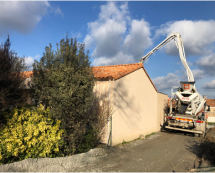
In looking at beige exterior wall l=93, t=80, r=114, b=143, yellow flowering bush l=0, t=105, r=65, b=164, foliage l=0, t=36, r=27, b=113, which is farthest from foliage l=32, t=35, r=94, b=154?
beige exterior wall l=93, t=80, r=114, b=143

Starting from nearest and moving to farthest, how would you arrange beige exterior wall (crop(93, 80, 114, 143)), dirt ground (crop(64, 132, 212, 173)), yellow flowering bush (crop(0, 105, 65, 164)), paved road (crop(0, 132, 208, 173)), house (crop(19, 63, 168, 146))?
1. yellow flowering bush (crop(0, 105, 65, 164))
2. paved road (crop(0, 132, 208, 173))
3. dirt ground (crop(64, 132, 212, 173))
4. beige exterior wall (crop(93, 80, 114, 143))
5. house (crop(19, 63, 168, 146))

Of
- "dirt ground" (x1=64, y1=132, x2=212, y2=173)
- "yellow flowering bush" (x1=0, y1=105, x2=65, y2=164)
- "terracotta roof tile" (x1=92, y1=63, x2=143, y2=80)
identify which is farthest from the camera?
"terracotta roof tile" (x1=92, y1=63, x2=143, y2=80)

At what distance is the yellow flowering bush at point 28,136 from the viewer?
5.02 m

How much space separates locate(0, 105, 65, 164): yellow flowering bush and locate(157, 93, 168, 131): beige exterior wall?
1029 cm

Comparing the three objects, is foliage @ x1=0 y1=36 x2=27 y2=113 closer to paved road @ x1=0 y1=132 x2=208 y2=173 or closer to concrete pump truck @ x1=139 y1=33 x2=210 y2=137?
paved road @ x1=0 y1=132 x2=208 y2=173

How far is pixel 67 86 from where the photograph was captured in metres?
6.02

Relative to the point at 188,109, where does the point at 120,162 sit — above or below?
below

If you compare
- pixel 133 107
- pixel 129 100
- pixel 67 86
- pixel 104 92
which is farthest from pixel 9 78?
pixel 133 107

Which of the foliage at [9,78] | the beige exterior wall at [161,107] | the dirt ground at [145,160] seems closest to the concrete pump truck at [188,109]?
the beige exterior wall at [161,107]

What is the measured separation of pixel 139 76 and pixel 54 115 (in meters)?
6.70

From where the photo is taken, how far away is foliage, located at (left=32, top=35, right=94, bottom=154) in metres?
5.98

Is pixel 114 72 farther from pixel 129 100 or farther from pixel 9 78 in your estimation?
pixel 9 78

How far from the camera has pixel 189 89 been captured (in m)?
12.4

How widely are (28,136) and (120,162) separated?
11.0 feet
